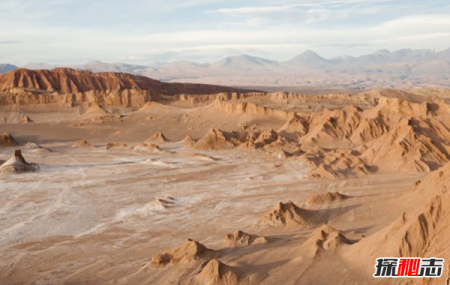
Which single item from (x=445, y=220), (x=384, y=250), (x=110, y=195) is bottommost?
(x=110, y=195)

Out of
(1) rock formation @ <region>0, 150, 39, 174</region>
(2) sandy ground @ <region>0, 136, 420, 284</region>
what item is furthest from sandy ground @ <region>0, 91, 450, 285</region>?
(1) rock formation @ <region>0, 150, 39, 174</region>

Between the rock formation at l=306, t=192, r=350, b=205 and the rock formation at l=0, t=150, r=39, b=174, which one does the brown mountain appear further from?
the rock formation at l=306, t=192, r=350, b=205

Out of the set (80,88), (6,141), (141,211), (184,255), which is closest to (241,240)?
(184,255)

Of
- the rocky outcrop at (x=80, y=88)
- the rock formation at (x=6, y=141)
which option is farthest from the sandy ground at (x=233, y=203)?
the rocky outcrop at (x=80, y=88)

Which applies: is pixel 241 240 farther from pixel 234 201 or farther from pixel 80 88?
pixel 80 88

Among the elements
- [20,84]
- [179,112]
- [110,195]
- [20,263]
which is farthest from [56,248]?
[20,84]

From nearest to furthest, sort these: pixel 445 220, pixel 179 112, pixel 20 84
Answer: pixel 445 220, pixel 179 112, pixel 20 84

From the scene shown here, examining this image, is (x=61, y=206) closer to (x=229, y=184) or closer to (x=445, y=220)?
(x=229, y=184)
